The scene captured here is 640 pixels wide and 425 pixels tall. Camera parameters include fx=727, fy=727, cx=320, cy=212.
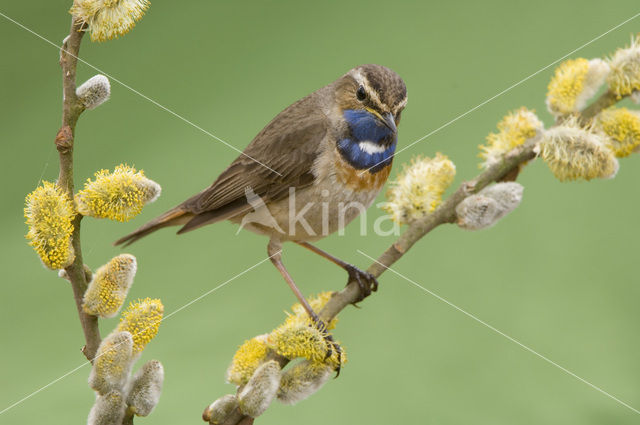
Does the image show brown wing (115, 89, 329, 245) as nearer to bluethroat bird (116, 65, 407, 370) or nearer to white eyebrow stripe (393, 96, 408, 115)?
bluethroat bird (116, 65, 407, 370)

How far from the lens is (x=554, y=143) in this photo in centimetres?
104

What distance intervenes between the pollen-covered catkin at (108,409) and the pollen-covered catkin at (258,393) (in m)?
0.14

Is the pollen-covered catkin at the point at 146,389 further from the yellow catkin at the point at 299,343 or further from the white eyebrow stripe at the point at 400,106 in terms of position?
the white eyebrow stripe at the point at 400,106

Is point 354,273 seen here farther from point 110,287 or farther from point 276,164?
point 110,287

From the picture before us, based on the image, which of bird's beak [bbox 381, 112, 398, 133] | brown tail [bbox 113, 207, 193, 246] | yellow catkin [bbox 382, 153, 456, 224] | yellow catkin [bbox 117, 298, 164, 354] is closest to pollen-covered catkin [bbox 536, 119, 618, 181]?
yellow catkin [bbox 382, 153, 456, 224]

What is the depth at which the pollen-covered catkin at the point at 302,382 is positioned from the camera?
956mm

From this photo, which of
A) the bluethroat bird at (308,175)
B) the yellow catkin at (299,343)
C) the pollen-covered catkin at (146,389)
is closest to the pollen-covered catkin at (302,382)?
the yellow catkin at (299,343)

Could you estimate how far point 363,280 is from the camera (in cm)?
142

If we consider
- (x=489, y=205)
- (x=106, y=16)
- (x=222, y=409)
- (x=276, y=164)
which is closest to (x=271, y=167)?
(x=276, y=164)

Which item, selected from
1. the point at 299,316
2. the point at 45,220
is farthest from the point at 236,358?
the point at 45,220

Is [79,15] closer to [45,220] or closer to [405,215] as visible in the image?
[45,220]

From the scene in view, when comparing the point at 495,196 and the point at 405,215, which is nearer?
the point at 495,196

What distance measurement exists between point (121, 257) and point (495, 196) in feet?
1.71

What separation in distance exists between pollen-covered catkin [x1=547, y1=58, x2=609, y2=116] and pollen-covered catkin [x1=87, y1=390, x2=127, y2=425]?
2.49ft
